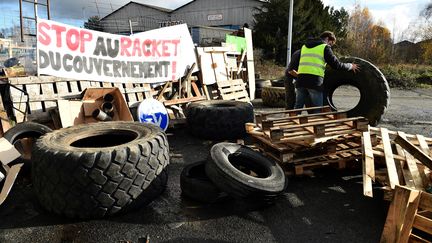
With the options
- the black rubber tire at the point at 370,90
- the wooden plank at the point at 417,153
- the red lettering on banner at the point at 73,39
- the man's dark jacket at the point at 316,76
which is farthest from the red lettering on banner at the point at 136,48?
the wooden plank at the point at 417,153

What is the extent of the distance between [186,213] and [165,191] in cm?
61

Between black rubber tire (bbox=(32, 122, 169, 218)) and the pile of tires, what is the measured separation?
530 millimetres

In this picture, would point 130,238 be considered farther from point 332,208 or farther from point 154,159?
point 332,208

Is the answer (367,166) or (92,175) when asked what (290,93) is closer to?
(367,166)

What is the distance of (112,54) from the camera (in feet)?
21.0

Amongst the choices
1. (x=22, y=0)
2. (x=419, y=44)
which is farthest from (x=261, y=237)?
(x=419, y=44)

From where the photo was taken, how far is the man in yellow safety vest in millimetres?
5211

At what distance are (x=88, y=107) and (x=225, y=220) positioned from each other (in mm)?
3544

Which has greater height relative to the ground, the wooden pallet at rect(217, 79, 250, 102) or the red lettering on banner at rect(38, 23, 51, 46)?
the red lettering on banner at rect(38, 23, 51, 46)

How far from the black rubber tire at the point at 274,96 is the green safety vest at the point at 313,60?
148 inches

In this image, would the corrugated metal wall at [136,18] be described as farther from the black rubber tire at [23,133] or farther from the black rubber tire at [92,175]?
the black rubber tire at [92,175]

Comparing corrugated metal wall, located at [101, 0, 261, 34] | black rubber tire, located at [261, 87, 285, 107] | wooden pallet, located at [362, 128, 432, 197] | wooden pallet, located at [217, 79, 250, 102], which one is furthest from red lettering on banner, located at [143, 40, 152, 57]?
corrugated metal wall, located at [101, 0, 261, 34]

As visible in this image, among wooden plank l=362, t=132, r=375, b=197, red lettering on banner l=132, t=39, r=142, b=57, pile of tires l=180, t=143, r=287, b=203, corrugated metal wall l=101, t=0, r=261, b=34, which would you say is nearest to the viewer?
wooden plank l=362, t=132, r=375, b=197

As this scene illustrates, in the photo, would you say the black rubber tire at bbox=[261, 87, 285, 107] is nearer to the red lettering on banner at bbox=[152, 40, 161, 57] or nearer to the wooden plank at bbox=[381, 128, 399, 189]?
the red lettering on banner at bbox=[152, 40, 161, 57]
